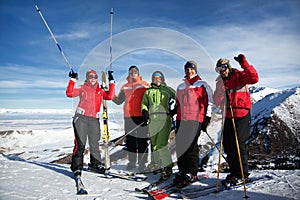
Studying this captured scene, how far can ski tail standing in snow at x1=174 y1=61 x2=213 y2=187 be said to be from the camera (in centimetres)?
468

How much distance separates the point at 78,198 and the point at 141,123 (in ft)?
8.54

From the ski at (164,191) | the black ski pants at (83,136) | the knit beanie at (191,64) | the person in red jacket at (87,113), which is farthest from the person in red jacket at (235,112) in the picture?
the black ski pants at (83,136)

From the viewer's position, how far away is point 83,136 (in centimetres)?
529

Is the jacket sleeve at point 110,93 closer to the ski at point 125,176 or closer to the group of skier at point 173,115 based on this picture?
the group of skier at point 173,115

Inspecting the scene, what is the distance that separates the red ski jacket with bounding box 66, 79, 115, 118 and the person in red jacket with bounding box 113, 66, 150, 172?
951 mm

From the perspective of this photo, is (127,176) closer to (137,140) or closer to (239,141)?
(137,140)

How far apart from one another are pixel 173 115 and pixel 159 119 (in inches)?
14.7

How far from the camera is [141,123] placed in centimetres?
611

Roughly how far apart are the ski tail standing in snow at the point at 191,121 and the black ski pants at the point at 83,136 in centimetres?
221

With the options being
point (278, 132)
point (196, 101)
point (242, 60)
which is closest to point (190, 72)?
point (196, 101)

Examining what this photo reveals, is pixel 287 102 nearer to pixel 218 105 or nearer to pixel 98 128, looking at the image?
pixel 218 105

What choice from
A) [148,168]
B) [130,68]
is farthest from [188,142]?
[130,68]

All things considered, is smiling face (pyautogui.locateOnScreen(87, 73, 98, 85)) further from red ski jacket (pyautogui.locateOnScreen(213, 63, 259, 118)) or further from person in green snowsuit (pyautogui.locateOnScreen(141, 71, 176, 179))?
red ski jacket (pyautogui.locateOnScreen(213, 63, 259, 118))

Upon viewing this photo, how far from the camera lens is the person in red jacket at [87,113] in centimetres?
516
